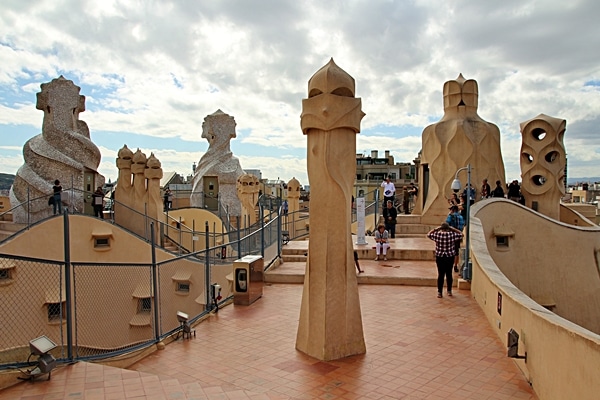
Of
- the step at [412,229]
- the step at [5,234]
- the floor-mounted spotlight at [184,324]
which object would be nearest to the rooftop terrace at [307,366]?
the floor-mounted spotlight at [184,324]

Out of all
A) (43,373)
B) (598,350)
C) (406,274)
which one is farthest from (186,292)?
(598,350)

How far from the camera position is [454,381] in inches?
226

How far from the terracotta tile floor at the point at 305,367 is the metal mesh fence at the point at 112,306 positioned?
676 centimetres

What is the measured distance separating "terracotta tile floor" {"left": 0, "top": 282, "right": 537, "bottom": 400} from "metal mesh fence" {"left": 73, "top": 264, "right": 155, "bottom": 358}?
676 cm

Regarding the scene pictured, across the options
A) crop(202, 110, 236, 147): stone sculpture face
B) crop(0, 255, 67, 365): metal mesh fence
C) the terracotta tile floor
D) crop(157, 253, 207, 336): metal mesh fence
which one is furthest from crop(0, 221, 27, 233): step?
crop(202, 110, 236, 147): stone sculpture face

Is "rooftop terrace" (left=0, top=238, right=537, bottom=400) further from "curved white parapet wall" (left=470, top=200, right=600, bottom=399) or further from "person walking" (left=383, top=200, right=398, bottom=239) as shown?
"person walking" (left=383, top=200, right=398, bottom=239)

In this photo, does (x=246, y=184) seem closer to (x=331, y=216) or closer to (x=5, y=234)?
(x=5, y=234)

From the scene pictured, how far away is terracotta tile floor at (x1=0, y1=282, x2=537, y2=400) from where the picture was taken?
5.16 metres

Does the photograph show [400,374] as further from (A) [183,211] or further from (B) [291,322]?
(A) [183,211]

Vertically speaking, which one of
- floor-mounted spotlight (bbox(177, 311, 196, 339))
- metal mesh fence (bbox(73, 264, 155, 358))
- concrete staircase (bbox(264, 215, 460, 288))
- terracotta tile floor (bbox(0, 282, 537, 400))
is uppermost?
concrete staircase (bbox(264, 215, 460, 288))

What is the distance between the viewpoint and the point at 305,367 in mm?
6246

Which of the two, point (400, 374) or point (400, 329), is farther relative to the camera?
point (400, 329)

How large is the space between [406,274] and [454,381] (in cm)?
562

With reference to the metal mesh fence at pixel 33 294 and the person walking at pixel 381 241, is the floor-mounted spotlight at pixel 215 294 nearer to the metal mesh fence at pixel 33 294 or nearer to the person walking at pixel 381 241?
the person walking at pixel 381 241
